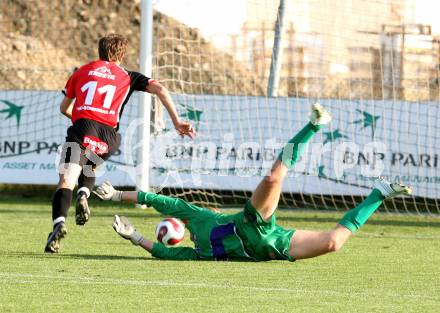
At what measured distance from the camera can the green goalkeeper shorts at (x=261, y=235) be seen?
885 cm

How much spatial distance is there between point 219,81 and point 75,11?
9.56 meters

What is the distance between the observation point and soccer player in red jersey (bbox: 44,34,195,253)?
32.9 feet

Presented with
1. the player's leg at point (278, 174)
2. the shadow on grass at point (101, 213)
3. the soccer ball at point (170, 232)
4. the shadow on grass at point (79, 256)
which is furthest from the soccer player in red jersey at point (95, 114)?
the shadow on grass at point (101, 213)

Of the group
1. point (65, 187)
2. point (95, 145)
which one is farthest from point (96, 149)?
point (65, 187)

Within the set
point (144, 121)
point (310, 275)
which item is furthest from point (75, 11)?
point (310, 275)

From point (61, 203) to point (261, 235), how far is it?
1.89 m

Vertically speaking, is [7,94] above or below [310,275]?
above

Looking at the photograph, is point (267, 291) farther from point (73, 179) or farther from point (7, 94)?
point (7, 94)

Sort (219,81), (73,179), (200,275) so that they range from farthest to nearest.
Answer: (219,81), (73,179), (200,275)

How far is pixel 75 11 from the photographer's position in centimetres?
3183

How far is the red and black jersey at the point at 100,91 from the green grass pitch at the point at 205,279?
1.22m

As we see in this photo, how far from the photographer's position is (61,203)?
32.2 feet

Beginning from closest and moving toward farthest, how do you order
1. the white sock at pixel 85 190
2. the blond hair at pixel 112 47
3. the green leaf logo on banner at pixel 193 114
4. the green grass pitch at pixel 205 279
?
1. the green grass pitch at pixel 205 279
2. the white sock at pixel 85 190
3. the blond hair at pixel 112 47
4. the green leaf logo on banner at pixel 193 114

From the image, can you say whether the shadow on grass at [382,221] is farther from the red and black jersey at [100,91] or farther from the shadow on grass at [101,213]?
the red and black jersey at [100,91]
